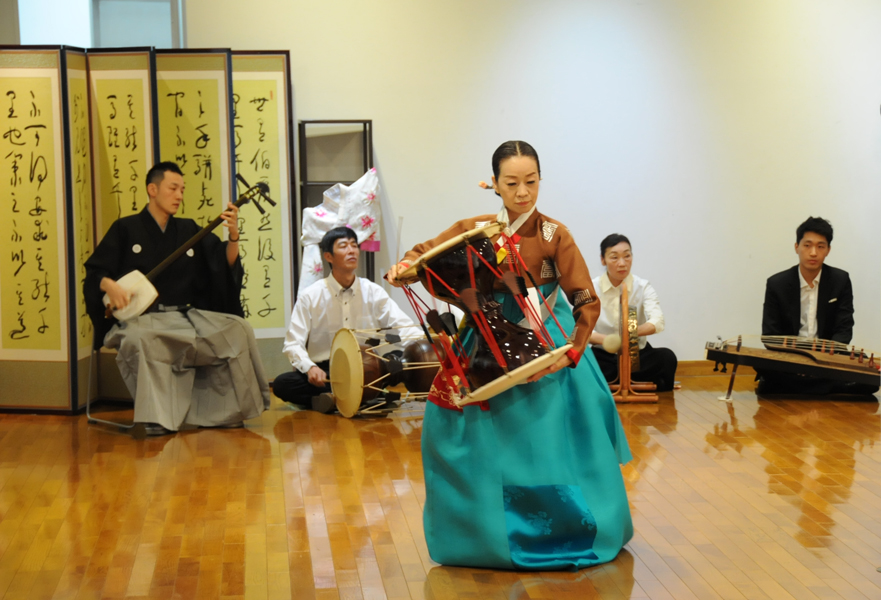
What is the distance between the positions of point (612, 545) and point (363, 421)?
2.29 metres

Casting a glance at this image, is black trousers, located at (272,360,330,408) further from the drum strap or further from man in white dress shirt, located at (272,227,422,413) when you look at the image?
the drum strap

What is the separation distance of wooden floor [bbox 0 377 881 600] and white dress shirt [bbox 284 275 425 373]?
47 centimetres

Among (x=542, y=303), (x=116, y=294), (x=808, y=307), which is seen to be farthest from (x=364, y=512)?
(x=808, y=307)

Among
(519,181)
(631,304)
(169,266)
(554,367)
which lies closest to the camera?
(554,367)

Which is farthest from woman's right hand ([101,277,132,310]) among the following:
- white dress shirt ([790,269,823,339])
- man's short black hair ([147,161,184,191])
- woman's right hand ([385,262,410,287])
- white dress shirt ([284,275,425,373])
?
white dress shirt ([790,269,823,339])

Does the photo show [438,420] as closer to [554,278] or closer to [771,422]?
[554,278]

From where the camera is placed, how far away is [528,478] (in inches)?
104

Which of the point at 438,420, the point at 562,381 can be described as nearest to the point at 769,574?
the point at 562,381

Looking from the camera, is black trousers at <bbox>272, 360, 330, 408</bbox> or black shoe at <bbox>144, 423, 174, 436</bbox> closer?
black shoe at <bbox>144, 423, 174, 436</bbox>

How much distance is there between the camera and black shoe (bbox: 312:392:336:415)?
4.96m

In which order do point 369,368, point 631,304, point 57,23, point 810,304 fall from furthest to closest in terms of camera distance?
point 57,23
point 631,304
point 810,304
point 369,368

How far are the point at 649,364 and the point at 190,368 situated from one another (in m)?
2.70

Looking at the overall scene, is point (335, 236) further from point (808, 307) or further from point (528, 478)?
point (808, 307)

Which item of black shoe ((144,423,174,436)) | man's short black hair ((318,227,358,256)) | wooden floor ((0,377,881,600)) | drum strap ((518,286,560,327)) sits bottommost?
wooden floor ((0,377,881,600))
